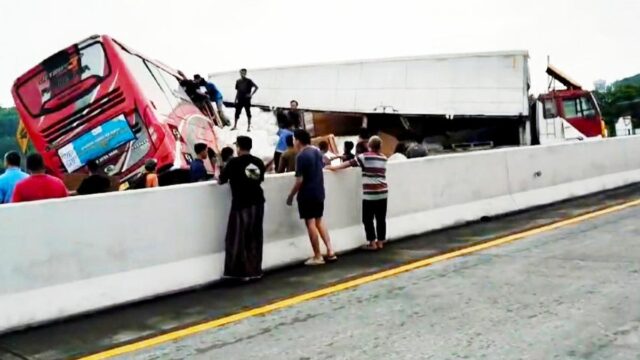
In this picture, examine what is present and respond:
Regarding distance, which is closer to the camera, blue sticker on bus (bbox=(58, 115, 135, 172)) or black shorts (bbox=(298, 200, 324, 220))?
black shorts (bbox=(298, 200, 324, 220))

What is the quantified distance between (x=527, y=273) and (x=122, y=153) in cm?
874

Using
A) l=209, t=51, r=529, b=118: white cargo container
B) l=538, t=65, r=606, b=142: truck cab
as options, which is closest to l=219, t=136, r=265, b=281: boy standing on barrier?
l=209, t=51, r=529, b=118: white cargo container

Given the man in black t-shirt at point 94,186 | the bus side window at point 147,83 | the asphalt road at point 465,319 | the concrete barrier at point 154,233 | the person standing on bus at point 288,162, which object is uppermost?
the bus side window at point 147,83

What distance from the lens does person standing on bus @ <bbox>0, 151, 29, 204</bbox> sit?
29.0 feet

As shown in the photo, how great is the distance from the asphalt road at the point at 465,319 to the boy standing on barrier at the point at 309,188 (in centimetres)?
147

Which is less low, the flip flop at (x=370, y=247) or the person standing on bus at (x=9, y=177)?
the person standing on bus at (x=9, y=177)

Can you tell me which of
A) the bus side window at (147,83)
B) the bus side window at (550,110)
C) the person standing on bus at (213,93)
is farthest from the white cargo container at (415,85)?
the bus side window at (147,83)

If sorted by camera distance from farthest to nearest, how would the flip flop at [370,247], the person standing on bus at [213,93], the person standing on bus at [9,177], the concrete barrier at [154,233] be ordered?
1. the person standing on bus at [213,93]
2. the flip flop at [370,247]
3. the person standing on bus at [9,177]
4. the concrete barrier at [154,233]

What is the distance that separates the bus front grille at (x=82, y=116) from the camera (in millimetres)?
14062

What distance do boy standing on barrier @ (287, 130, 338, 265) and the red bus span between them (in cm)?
489

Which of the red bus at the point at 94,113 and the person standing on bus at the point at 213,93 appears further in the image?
the person standing on bus at the point at 213,93

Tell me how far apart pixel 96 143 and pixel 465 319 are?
9963 millimetres

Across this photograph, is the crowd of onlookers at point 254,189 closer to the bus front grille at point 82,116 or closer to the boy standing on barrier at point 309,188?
the boy standing on barrier at point 309,188

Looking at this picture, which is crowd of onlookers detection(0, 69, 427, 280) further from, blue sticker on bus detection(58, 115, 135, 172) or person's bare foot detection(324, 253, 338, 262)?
blue sticker on bus detection(58, 115, 135, 172)
